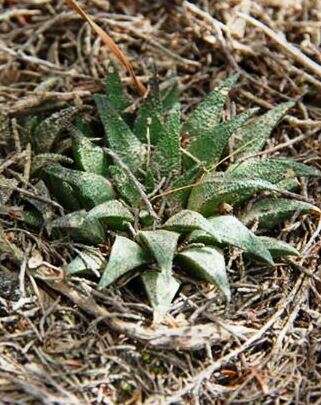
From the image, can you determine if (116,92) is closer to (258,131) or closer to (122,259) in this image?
(258,131)

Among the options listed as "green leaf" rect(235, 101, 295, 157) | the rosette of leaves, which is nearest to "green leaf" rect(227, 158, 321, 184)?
the rosette of leaves

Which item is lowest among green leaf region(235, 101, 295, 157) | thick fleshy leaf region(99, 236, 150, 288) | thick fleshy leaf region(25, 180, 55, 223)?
thick fleshy leaf region(99, 236, 150, 288)

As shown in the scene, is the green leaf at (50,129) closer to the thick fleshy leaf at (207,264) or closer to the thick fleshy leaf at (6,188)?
the thick fleshy leaf at (6,188)

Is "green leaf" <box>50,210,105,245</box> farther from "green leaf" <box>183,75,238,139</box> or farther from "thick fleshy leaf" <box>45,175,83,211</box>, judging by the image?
"green leaf" <box>183,75,238,139</box>

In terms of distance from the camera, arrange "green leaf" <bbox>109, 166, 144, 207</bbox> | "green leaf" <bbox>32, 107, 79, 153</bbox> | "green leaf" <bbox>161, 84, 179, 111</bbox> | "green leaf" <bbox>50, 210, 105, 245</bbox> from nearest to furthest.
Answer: "green leaf" <bbox>50, 210, 105, 245</bbox>, "green leaf" <bbox>109, 166, 144, 207</bbox>, "green leaf" <bbox>32, 107, 79, 153</bbox>, "green leaf" <bbox>161, 84, 179, 111</bbox>

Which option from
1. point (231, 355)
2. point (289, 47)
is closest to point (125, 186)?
point (231, 355)

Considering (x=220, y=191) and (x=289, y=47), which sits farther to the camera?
(x=289, y=47)
